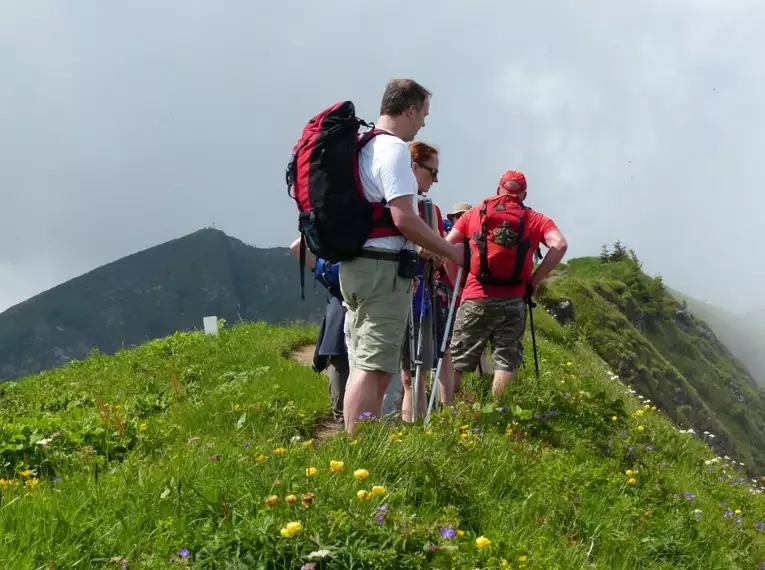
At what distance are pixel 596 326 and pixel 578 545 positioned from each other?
960 inches

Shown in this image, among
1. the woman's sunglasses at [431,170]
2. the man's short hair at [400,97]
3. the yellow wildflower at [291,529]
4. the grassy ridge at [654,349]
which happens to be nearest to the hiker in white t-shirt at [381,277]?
the man's short hair at [400,97]

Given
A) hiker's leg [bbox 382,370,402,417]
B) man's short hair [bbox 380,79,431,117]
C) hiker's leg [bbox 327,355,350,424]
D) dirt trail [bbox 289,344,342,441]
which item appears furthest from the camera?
dirt trail [bbox 289,344,342,441]

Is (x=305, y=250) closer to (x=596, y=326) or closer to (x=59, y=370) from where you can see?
(x=59, y=370)

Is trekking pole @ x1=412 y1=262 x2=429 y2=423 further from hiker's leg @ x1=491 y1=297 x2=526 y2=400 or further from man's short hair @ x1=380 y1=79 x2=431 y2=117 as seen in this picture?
man's short hair @ x1=380 y1=79 x2=431 y2=117

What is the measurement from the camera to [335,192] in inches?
165

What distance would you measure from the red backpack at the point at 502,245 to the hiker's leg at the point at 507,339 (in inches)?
8.3

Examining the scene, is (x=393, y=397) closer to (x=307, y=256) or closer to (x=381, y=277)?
(x=307, y=256)

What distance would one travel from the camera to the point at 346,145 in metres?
4.21

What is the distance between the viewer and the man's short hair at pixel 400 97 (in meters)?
4.63

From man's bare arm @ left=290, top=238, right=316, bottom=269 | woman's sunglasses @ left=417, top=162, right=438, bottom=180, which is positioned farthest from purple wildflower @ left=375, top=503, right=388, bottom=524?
woman's sunglasses @ left=417, top=162, right=438, bottom=180

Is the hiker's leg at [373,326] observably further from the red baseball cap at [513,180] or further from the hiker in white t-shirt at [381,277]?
the red baseball cap at [513,180]

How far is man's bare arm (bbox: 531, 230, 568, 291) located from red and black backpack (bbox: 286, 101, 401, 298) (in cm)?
227

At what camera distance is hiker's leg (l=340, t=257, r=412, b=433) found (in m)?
4.29

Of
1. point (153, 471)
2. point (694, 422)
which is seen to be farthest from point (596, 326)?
point (153, 471)
